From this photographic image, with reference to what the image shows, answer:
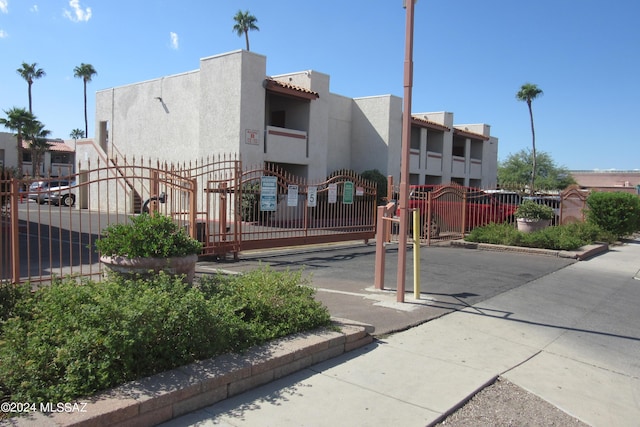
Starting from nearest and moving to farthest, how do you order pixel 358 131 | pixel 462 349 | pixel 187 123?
pixel 462 349 → pixel 187 123 → pixel 358 131

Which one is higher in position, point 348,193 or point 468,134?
point 468,134

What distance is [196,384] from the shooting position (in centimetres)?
368

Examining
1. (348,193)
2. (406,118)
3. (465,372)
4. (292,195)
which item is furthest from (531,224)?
(465,372)

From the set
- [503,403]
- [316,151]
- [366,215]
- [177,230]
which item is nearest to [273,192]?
[366,215]

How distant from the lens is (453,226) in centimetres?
1652

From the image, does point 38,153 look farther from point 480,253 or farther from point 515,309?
point 515,309

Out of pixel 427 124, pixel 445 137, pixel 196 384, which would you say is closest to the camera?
pixel 196 384

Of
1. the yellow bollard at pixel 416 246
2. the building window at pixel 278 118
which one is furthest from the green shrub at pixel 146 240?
the building window at pixel 278 118

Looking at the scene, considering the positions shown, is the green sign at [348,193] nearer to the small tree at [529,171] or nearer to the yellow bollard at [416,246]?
the yellow bollard at [416,246]

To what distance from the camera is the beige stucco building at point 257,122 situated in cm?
2047

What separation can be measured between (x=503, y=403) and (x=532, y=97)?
55.5 meters

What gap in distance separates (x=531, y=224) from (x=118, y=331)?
14370 mm

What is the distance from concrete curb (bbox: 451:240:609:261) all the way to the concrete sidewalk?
531cm

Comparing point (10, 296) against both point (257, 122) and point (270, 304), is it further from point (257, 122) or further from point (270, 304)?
point (257, 122)
